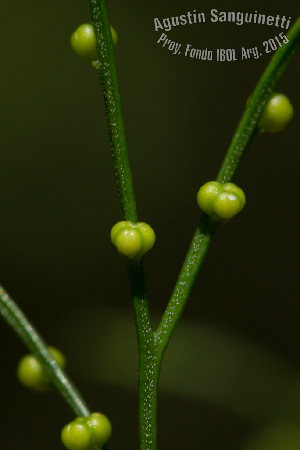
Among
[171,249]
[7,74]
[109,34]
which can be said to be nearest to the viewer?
[109,34]

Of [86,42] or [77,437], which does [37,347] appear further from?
[86,42]

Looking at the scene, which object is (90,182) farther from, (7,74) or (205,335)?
(205,335)

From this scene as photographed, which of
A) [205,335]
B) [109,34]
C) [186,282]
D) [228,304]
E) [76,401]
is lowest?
[76,401]

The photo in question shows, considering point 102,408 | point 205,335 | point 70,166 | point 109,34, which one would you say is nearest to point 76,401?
point 109,34

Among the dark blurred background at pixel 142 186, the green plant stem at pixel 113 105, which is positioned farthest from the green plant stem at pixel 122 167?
the dark blurred background at pixel 142 186

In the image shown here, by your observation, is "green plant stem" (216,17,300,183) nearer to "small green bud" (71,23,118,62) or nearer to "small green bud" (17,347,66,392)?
"small green bud" (71,23,118,62)

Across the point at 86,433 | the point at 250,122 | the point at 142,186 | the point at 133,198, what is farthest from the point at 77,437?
the point at 142,186
